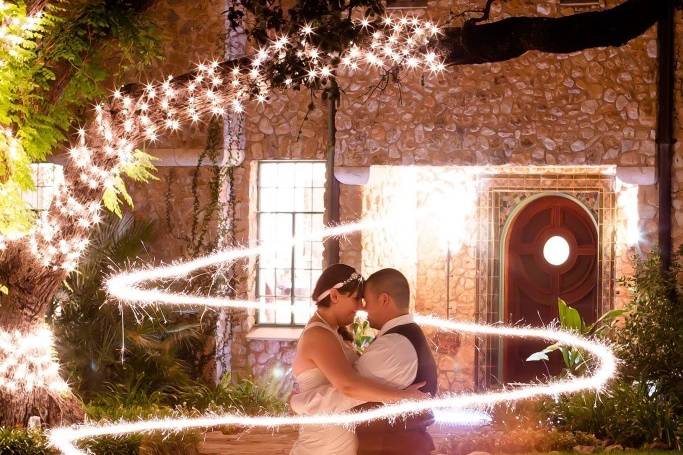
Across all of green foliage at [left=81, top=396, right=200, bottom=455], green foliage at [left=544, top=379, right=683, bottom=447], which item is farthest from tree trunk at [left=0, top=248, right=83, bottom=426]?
green foliage at [left=544, top=379, right=683, bottom=447]

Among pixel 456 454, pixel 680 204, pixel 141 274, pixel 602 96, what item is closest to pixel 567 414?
pixel 456 454

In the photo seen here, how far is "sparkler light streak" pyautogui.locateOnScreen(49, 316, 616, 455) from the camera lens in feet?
19.8

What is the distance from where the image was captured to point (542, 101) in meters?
12.8

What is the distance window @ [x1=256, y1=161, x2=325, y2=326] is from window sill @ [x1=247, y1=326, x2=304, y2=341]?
0.56ft

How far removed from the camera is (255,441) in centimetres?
1082

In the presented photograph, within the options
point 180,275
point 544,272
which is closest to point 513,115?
point 544,272

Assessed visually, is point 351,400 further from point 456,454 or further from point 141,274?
point 141,274

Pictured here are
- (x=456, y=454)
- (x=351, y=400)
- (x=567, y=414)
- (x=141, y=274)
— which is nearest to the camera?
(x=351, y=400)

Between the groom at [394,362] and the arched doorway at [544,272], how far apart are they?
8457 millimetres

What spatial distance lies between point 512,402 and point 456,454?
4.93 feet

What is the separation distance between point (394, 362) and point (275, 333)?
798 cm

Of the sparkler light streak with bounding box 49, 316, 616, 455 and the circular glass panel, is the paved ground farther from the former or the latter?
the circular glass panel

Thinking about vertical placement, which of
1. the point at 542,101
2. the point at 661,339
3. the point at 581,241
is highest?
the point at 542,101

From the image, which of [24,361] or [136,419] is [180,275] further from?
[24,361]
